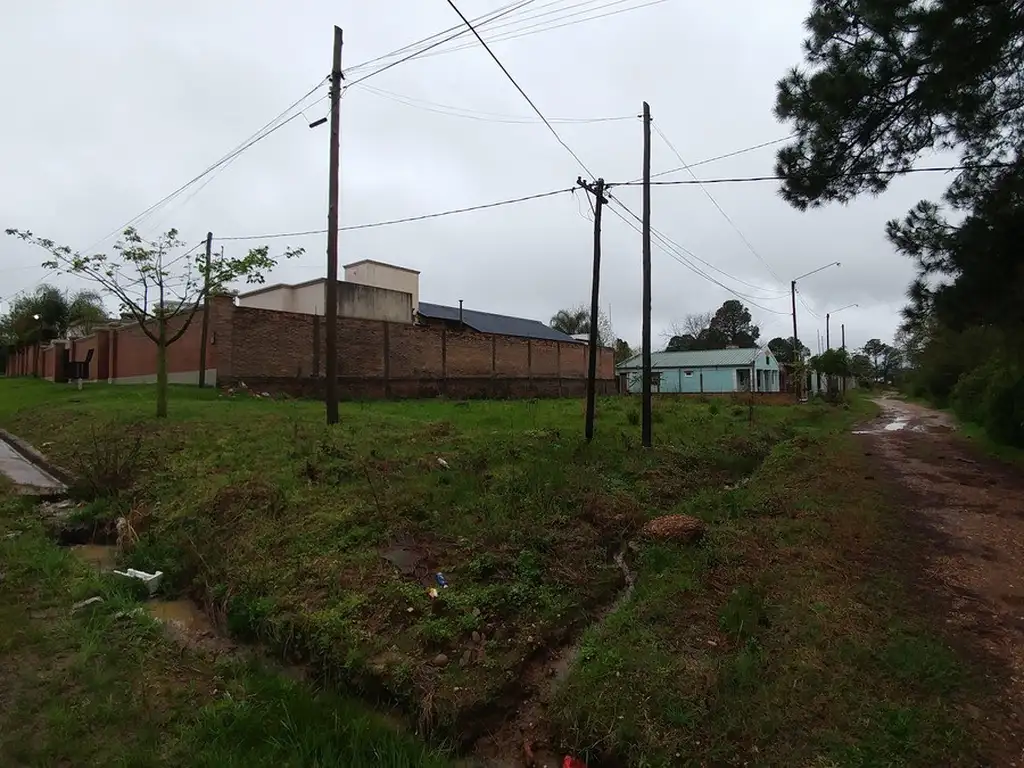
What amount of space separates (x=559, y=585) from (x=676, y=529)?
1926 millimetres

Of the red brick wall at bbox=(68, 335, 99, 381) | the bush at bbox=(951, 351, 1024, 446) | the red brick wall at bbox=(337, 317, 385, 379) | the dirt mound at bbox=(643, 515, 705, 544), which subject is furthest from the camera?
the red brick wall at bbox=(68, 335, 99, 381)

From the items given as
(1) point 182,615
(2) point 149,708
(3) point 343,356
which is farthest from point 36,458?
(3) point 343,356

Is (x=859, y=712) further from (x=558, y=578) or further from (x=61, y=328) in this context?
(x=61, y=328)

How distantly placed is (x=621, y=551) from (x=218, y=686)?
4267 millimetres

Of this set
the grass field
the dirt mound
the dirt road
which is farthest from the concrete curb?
the dirt road

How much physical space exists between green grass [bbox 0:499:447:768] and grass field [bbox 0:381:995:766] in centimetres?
33

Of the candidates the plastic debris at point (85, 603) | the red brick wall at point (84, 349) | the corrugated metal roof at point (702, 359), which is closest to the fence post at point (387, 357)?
the red brick wall at point (84, 349)

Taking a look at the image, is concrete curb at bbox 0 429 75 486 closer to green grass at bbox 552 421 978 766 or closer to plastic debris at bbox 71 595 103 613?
plastic debris at bbox 71 595 103 613

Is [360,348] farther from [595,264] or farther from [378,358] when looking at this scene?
[595,264]

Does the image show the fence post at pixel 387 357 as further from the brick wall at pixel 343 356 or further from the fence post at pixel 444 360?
the fence post at pixel 444 360

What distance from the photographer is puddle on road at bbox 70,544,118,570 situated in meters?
6.48

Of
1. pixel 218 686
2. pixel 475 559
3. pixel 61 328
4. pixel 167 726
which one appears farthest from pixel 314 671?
pixel 61 328

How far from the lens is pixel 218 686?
4215 mm

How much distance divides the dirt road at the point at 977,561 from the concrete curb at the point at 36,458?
35.3 ft
